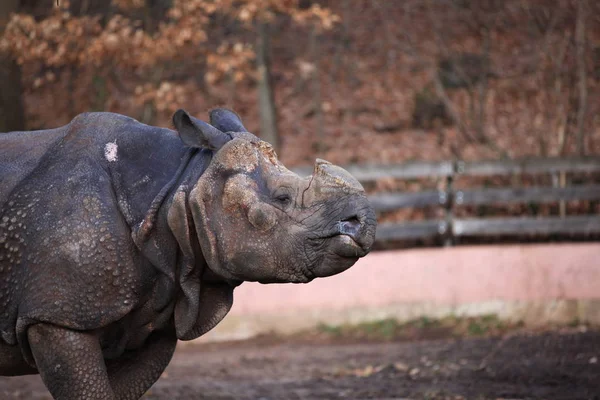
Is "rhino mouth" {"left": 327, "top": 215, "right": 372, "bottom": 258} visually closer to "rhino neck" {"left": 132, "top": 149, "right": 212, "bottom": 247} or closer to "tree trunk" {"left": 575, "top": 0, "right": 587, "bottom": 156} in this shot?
"rhino neck" {"left": 132, "top": 149, "right": 212, "bottom": 247}

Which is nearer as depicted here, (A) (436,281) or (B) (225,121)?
(B) (225,121)

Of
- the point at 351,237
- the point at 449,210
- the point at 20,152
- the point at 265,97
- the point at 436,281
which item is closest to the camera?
the point at 351,237

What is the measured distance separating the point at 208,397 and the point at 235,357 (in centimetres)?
241

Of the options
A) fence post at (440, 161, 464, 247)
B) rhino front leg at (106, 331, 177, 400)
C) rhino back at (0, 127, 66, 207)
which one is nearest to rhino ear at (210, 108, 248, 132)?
rhino back at (0, 127, 66, 207)

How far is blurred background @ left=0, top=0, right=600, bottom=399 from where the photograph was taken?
964cm

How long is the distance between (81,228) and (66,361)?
0.58 m

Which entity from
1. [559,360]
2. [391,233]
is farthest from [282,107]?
[559,360]

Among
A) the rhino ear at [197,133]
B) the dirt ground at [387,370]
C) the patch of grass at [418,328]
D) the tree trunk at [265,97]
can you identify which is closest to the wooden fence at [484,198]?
the patch of grass at [418,328]

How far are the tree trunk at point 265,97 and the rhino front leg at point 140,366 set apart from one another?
1024 centimetres

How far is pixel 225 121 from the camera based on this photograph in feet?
16.5

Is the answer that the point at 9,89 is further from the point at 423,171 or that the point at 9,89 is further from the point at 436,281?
the point at 436,281

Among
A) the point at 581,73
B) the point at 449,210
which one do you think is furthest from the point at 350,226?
the point at 581,73

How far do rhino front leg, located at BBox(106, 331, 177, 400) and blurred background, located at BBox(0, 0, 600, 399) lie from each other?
310 centimetres

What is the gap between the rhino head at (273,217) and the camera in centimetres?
438
